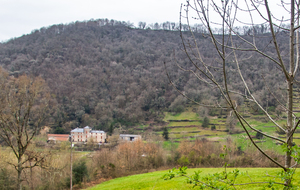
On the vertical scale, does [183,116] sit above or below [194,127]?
above

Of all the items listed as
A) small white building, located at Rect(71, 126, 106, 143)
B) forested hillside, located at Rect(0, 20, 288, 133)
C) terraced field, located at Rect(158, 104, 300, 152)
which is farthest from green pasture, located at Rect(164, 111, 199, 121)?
small white building, located at Rect(71, 126, 106, 143)

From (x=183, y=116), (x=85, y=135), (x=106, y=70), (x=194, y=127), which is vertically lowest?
(x=85, y=135)

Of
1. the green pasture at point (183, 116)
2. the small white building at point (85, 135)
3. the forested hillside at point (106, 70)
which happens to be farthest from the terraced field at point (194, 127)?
the small white building at point (85, 135)

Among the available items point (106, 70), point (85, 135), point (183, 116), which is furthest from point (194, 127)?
point (106, 70)

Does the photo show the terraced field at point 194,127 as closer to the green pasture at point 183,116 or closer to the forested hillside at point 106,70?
the green pasture at point 183,116

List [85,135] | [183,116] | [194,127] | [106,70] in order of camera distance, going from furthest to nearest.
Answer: [106,70], [183,116], [194,127], [85,135]

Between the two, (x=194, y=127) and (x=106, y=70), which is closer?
(x=194, y=127)

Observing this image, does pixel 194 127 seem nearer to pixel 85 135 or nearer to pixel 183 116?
pixel 183 116

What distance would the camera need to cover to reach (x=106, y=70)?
9881 centimetres

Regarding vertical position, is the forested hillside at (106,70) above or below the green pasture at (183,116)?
above

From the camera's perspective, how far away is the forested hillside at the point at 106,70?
65.6m

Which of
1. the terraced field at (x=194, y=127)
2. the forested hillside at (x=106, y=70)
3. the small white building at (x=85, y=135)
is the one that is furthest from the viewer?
the forested hillside at (x=106, y=70)

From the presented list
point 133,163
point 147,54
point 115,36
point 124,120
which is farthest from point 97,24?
point 133,163

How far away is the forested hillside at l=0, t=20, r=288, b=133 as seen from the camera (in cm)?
6556
